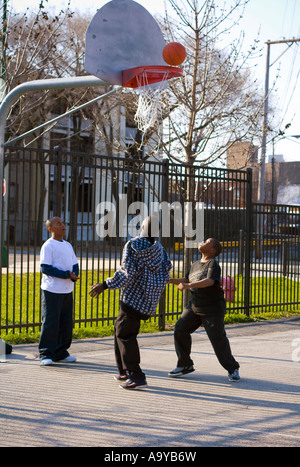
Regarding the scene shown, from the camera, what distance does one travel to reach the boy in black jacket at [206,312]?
26.0 ft

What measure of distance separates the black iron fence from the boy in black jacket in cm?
211

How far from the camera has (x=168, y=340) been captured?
10750 millimetres

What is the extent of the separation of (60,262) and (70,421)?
2.79 metres

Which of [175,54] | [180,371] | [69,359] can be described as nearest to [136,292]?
[180,371]

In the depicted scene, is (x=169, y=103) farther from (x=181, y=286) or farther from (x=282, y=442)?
(x=282, y=442)

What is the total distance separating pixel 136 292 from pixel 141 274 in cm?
20

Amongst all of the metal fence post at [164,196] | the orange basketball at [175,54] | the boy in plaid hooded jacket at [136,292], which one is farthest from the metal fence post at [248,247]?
the boy in plaid hooded jacket at [136,292]

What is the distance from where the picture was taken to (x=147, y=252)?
24.3 feet

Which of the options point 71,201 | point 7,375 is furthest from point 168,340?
point 7,375

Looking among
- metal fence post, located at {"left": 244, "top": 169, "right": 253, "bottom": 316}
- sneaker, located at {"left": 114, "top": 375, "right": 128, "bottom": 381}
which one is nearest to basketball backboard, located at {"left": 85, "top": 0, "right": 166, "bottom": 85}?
sneaker, located at {"left": 114, "top": 375, "right": 128, "bottom": 381}

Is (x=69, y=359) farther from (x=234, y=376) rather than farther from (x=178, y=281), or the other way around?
(x=234, y=376)

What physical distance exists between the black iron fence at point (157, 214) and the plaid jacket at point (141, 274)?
262 cm

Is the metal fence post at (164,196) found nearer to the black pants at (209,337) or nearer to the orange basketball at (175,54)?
the orange basketball at (175,54)

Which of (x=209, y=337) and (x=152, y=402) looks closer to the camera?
(x=152, y=402)
